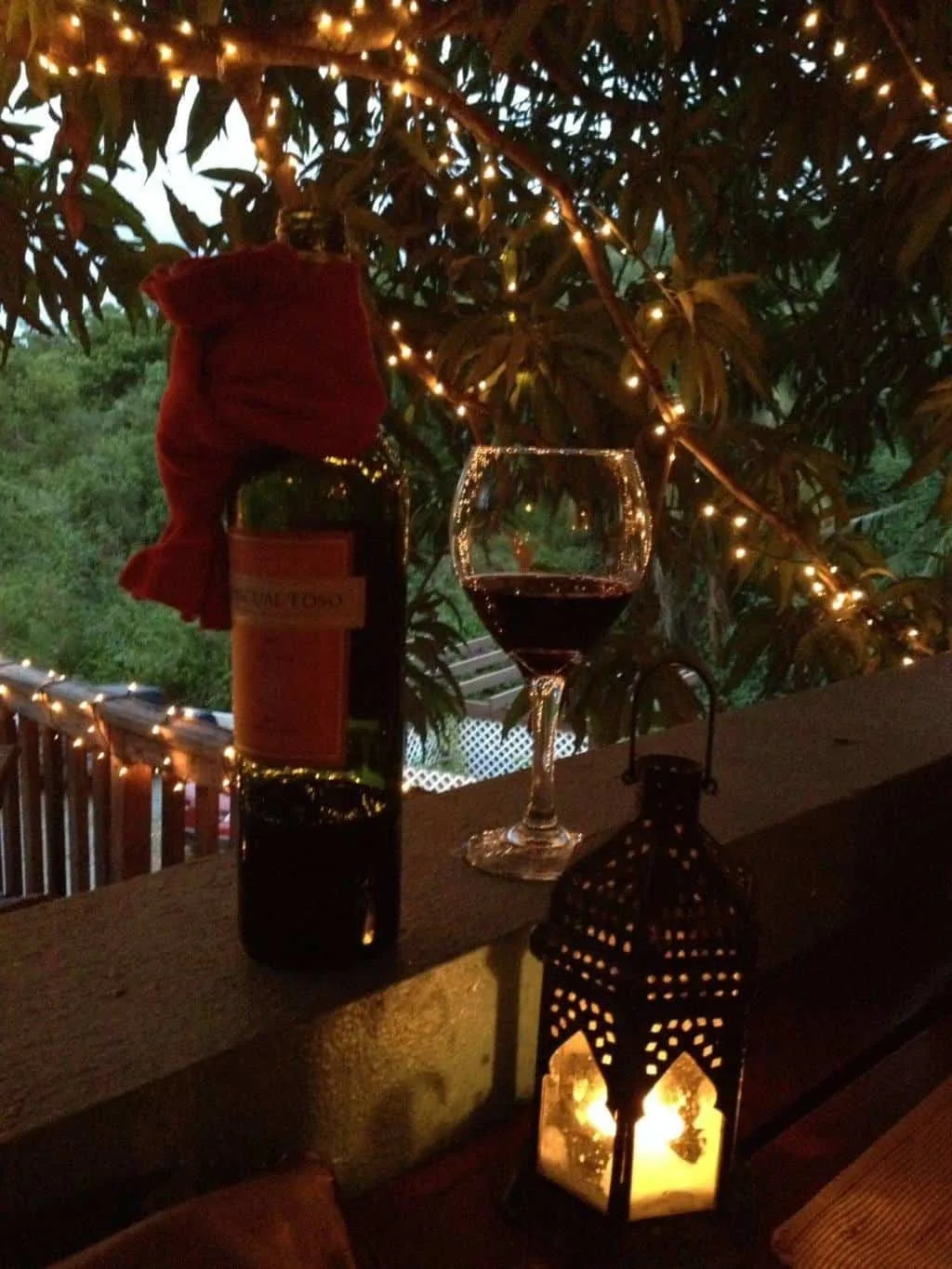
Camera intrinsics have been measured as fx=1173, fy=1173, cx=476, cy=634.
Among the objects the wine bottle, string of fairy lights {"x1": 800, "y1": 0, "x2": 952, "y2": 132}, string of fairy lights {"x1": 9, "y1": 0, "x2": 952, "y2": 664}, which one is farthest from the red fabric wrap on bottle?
string of fairy lights {"x1": 800, "y1": 0, "x2": 952, "y2": 132}

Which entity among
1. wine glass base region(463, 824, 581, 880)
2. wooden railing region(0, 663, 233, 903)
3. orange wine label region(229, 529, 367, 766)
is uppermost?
orange wine label region(229, 529, 367, 766)

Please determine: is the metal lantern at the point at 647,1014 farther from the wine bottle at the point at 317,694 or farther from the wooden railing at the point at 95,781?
the wooden railing at the point at 95,781

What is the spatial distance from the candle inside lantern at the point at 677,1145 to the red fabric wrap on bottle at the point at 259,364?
28cm

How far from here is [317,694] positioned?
1.47 ft

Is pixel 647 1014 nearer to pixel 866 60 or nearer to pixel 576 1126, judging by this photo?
pixel 576 1126

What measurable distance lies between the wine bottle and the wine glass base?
105 millimetres

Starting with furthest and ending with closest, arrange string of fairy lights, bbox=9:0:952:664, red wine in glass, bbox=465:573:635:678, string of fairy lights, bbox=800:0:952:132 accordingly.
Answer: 1. string of fairy lights, bbox=800:0:952:132
2. string of fairy lights, bbox=9:0:952:664
3. red wine in glass, bbox=465:573:635:678

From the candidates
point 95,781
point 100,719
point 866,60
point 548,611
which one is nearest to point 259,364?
point 548,611

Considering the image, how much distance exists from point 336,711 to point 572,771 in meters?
0.37

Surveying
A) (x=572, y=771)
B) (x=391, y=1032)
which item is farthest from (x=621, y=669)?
(x=391, y=1032)

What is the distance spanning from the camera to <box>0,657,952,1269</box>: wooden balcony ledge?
0.40m

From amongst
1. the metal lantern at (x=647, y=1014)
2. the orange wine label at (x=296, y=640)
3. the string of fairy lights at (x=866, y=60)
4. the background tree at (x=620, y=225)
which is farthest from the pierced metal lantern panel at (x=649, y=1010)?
the string of fairy lights at (x=866, y=60)

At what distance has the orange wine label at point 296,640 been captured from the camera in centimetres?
44

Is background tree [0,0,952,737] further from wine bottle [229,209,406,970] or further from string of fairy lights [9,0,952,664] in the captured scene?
wine bottle [229,209,406,970]
